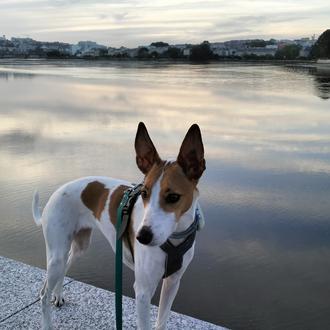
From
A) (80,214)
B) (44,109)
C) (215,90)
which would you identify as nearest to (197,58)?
(215,90)

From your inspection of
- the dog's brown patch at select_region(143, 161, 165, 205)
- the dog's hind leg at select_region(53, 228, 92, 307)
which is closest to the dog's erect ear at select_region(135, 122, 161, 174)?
the dog's brown patch at select_region(143, 161, 165, 205)

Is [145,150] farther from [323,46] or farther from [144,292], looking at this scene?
[323,46]

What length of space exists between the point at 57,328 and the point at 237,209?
12.7 ft

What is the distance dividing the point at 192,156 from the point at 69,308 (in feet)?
6.26

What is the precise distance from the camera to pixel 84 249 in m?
4.24

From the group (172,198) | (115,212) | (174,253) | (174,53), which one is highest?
(172,198)

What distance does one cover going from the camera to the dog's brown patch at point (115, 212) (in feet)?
11.3

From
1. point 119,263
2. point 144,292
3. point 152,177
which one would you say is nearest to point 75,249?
point 119,263

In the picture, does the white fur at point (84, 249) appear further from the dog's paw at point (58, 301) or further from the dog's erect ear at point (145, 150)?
the dog's erect ear at point (145, 150)

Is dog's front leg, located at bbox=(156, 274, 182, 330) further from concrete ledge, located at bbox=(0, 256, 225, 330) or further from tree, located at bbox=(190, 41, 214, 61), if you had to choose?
tree, located at bbox=(190, 41, 214, 61)

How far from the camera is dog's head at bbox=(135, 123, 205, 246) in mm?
2812

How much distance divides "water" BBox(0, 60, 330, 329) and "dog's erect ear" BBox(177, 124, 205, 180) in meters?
2.34

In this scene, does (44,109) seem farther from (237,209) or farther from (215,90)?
(237,209)

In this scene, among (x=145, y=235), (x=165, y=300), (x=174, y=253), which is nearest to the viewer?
(x=145, y=235)
